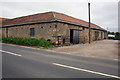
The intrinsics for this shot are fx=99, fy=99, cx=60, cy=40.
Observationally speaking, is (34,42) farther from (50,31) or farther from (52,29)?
(52,29)

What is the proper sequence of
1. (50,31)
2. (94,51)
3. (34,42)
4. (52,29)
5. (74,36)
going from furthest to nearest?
(74,36), (50,31), (52,29), (34,42), (94,51)

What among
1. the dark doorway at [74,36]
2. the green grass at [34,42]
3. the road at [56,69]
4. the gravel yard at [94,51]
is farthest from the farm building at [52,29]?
the road at [56,69]

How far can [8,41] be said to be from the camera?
18828mm

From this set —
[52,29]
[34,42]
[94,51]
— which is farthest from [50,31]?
[94,51]

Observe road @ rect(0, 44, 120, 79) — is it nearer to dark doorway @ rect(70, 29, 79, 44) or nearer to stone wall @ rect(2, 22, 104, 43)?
stone wall @ rect(2, 22, 104, 43)

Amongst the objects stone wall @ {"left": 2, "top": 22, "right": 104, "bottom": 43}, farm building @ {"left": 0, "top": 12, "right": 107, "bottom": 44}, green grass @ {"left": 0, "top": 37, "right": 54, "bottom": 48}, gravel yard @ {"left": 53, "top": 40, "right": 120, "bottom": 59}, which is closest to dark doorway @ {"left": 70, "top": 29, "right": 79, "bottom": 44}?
farm building @ {"left": 0, "top": 12, "right": 107, "bottom": 44}

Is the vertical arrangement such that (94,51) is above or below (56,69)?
above

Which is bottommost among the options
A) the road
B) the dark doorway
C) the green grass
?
the road

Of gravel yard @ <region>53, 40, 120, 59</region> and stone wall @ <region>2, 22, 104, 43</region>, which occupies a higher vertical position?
stone wall @ <region>2, 22, 104, 43</region>

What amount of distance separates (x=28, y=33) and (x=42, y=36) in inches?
160

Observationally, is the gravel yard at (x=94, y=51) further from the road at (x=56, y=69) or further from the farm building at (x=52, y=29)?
the farm building at (x=52, y=29)

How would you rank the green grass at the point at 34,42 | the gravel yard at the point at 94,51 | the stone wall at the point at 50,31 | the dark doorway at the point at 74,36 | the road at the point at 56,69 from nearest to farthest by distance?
1. the road at the point at 56,69
2. the gravel yard at the point at 94,51
3. the green grass at the point at 34,42
4. the stone wall at the point at 50,31
5. the dark doorway at the point at 74,36

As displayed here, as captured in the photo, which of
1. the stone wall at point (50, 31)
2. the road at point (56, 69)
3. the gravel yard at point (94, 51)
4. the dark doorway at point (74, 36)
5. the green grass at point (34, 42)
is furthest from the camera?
the dark doorway at point (74, 36)

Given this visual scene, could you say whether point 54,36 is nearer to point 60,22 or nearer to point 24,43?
point 60,22
